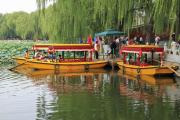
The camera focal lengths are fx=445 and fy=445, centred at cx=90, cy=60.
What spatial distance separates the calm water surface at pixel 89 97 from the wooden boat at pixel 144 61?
550mm

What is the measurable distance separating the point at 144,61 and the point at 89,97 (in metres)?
8.55

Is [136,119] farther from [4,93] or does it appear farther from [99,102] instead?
[4,93]

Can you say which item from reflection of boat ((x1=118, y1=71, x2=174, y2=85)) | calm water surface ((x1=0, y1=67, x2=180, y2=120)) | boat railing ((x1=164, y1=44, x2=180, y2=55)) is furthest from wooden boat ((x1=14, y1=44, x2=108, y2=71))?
boat railing ((x1=164, y1=44, x2=180, y2=55))

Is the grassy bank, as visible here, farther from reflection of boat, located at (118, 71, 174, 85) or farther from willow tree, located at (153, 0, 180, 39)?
willow tree, located at (153, 0, 180, 39)

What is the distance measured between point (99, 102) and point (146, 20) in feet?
41.8

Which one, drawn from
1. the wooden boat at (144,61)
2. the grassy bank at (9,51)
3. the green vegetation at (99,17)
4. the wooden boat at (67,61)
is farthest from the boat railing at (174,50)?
the grassy bank at (9,51)

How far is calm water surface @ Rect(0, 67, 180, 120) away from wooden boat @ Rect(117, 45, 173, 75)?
21.6 inches

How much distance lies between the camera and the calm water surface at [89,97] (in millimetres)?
14250

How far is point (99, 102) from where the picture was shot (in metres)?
16.4

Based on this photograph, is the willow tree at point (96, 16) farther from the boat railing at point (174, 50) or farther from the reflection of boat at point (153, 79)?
the reflection of boat at point (153, 79)

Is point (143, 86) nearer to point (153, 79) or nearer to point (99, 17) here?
point (153, 79)

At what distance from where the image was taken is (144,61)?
25422 millimetres

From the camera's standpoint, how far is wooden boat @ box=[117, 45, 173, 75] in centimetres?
2367

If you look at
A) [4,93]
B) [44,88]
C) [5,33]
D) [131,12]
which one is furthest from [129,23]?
[5,33]
